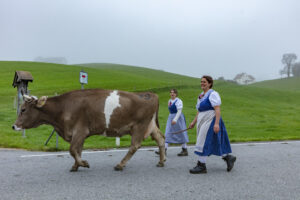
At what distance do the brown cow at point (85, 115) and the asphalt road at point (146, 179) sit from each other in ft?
1.86

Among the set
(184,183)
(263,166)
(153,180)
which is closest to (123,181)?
(153,180)

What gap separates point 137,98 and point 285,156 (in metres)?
4.47

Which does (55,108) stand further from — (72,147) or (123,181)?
(123,181)

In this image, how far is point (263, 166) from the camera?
20.6ft

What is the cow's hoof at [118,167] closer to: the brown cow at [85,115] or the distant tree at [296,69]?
the brown cow at [85,115]

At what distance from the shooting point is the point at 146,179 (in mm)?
5152

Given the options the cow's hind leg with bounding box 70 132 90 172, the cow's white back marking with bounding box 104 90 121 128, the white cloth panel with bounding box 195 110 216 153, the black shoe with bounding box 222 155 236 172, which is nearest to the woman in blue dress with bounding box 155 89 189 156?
the white cloth panel with bounding box 195 110 216 153

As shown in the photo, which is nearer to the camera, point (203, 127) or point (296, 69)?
point (203, 127)

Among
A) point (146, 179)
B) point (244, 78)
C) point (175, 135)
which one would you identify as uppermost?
point (244, 78)

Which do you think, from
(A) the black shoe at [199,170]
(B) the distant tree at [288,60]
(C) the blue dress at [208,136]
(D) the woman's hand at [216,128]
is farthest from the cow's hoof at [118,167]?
(B) the distant tree at [288,60]

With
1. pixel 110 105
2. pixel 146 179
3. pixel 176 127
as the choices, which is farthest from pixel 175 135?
pixel 146 179

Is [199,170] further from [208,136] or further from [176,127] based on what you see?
[176,127]

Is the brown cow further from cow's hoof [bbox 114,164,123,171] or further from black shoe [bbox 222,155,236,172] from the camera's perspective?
black shoe [bbox 222,155,236,172]

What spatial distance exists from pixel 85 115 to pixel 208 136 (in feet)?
8.48
